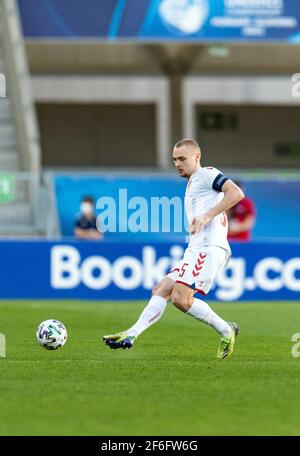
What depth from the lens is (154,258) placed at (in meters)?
21.8

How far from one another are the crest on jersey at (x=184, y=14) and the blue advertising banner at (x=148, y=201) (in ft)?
18.3

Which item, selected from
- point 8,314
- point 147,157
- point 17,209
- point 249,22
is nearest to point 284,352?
point 8,314

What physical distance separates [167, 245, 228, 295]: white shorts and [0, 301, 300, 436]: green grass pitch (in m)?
0.73

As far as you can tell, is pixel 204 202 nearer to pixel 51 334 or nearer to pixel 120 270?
pixel 51 334

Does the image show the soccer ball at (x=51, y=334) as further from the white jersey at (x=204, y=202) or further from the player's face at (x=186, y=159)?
the player's face at (x=186, y=159)

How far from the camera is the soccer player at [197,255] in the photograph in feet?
37.8

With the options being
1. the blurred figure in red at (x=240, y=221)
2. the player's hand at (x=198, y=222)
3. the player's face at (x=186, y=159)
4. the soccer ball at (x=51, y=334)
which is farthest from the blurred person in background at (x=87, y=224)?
the player's hand at (x=198, y=222)

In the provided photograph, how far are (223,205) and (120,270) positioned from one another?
10.5m

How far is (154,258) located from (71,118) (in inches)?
730

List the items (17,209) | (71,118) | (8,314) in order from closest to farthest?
(8,314) → (17,209) → (71,118)

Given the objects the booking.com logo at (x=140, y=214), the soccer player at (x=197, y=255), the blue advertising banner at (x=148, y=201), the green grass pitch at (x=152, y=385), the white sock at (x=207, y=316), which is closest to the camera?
the green grass pitch at (x=152, y=385)

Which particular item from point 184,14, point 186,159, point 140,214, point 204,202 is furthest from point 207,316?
point 184,14

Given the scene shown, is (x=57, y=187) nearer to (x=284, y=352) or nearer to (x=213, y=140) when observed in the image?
(x=284, y=352)

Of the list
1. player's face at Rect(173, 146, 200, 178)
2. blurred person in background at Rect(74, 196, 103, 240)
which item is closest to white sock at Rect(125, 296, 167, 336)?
player's face at Rect(173, 146, 200, 178)
